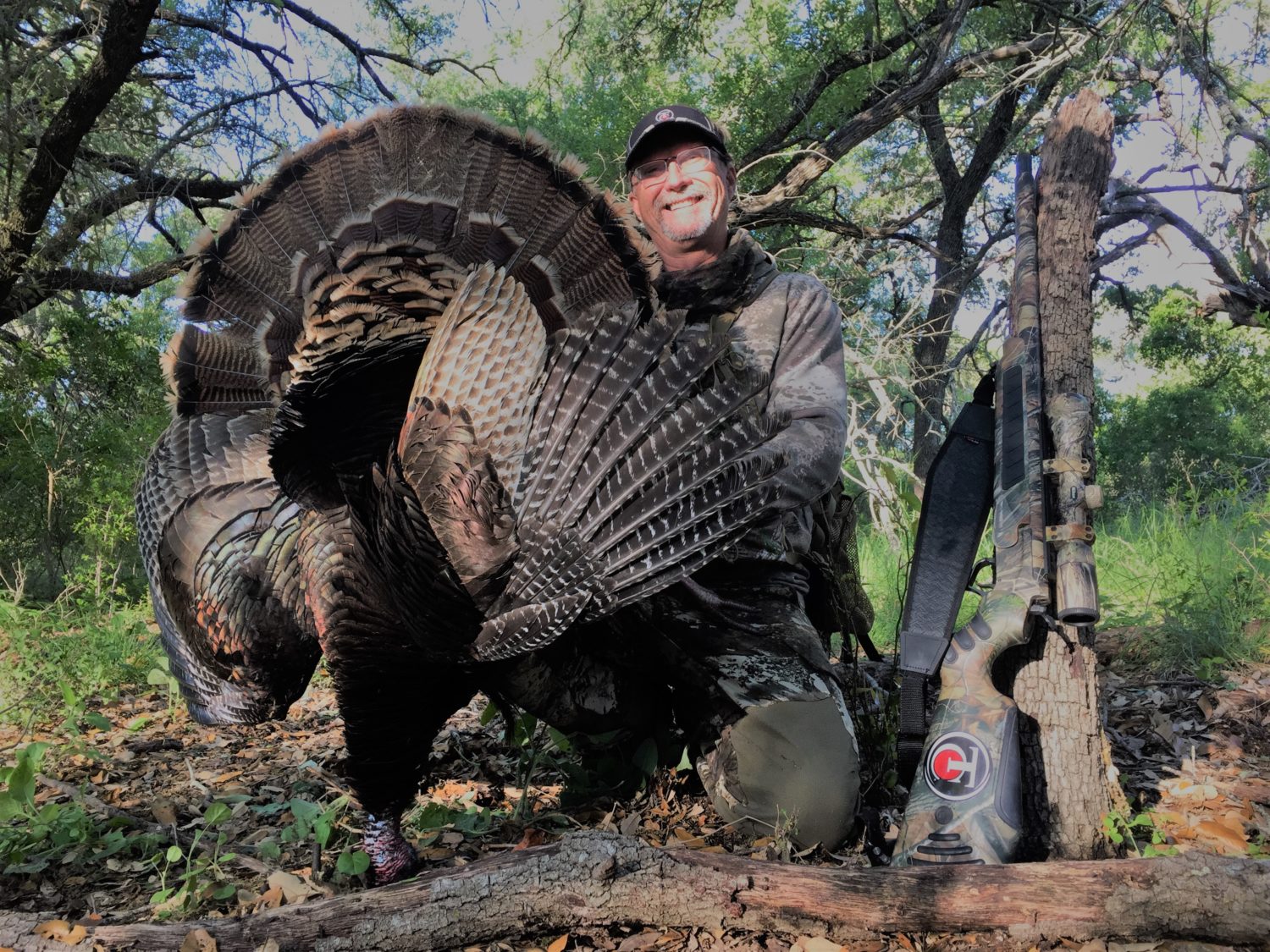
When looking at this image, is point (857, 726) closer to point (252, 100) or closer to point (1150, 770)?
point (1150, 770)

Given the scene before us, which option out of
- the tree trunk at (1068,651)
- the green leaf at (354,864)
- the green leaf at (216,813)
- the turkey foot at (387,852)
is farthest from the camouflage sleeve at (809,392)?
the green leaf at (216,813)

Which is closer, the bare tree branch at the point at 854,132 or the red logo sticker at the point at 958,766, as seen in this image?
the red logo sticker at the point at 958,766

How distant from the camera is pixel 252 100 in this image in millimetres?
8883

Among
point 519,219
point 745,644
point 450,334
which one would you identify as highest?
point 519,219

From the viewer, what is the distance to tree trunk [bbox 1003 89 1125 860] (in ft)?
8.37

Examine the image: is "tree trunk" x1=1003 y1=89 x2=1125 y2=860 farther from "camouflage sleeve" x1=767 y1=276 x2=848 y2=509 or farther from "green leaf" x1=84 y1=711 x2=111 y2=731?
"green leaf" x1=84 y1=711 x2=111 y2=731

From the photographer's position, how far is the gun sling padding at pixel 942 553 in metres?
2.72

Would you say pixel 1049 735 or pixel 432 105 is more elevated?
pixel 432 105

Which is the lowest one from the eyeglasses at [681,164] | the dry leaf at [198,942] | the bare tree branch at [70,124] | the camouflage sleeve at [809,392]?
the dry leaf at [198,942]

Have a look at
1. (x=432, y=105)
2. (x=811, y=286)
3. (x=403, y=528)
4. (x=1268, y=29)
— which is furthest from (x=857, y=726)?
(x=1268, y=29)

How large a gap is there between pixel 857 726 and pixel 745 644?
66cm

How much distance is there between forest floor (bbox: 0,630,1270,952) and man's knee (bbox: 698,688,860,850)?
0.31ft

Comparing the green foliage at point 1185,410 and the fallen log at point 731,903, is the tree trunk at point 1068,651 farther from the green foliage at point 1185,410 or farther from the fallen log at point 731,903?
the green foliage at point 1185,410

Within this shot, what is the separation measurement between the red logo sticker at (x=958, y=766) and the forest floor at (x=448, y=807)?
1.51 feet
